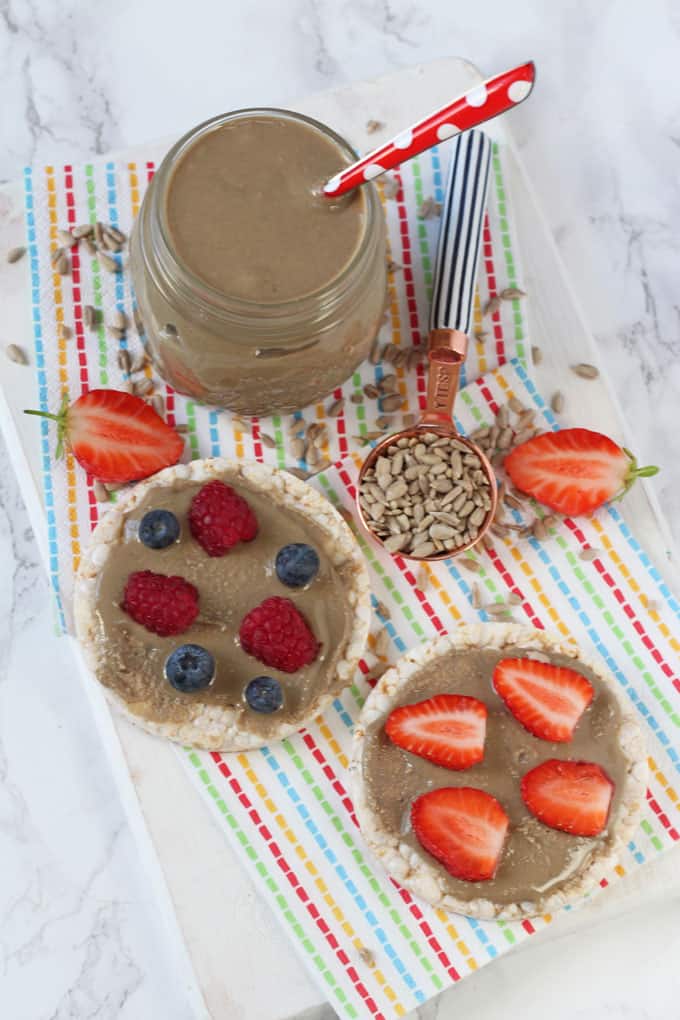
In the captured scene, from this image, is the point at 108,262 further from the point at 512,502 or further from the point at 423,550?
the point at 512,502

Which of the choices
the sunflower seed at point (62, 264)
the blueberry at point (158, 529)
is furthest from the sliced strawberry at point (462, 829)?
the sunflower seed at point (62, 264)

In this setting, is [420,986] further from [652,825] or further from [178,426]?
[178,426]

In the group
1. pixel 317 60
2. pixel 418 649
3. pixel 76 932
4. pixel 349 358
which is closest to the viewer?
pixel 349 358

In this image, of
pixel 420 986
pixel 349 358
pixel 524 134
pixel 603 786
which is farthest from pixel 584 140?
pixel 420 986

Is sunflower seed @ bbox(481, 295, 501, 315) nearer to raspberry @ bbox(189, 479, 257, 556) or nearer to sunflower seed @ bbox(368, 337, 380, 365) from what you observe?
sunflower seed @ bbox(368, 337, 380, 365)

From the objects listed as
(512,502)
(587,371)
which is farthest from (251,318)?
(587,371)

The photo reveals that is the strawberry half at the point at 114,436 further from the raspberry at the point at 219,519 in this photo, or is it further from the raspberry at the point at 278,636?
the raspberry at the point at 278,636
